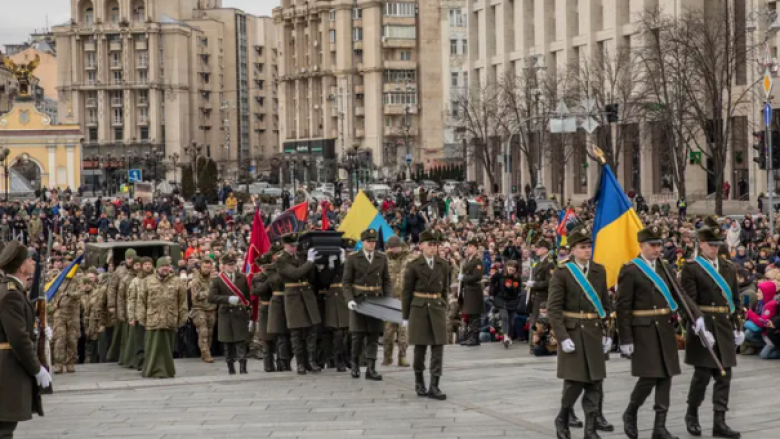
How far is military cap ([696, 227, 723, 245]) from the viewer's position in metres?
13.0

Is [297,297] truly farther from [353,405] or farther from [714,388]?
[714,388]

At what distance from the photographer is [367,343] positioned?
57.5 ft

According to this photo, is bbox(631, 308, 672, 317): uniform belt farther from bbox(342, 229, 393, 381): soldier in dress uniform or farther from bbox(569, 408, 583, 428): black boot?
bbox(342, 229, 393, 381): soldier in dress uniform

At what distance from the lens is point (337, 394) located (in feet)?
53.1

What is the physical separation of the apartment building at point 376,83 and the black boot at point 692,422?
10580 cm

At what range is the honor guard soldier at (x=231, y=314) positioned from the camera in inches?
752

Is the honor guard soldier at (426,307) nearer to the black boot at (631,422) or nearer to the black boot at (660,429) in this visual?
the black boot at (631,422)

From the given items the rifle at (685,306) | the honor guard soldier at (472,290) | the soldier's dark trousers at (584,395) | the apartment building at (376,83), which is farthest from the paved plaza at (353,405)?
the apartment building at (376,83)

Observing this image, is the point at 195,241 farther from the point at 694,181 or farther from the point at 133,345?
the point at 694,181

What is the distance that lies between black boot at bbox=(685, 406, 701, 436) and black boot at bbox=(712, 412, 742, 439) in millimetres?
153

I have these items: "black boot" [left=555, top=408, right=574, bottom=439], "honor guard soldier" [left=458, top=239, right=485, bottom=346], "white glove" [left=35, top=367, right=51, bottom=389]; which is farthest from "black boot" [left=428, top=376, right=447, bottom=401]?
"honor guard soldier" [left=458, top=239, right=485, bottom=346]

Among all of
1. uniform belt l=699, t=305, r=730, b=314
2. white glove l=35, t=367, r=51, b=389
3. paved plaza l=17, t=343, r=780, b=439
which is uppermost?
uniform belt l=699, t=305, r=730, b=314

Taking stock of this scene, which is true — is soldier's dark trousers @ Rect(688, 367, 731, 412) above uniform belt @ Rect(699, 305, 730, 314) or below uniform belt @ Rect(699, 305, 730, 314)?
below

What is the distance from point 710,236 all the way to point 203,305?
9546 millimetres
